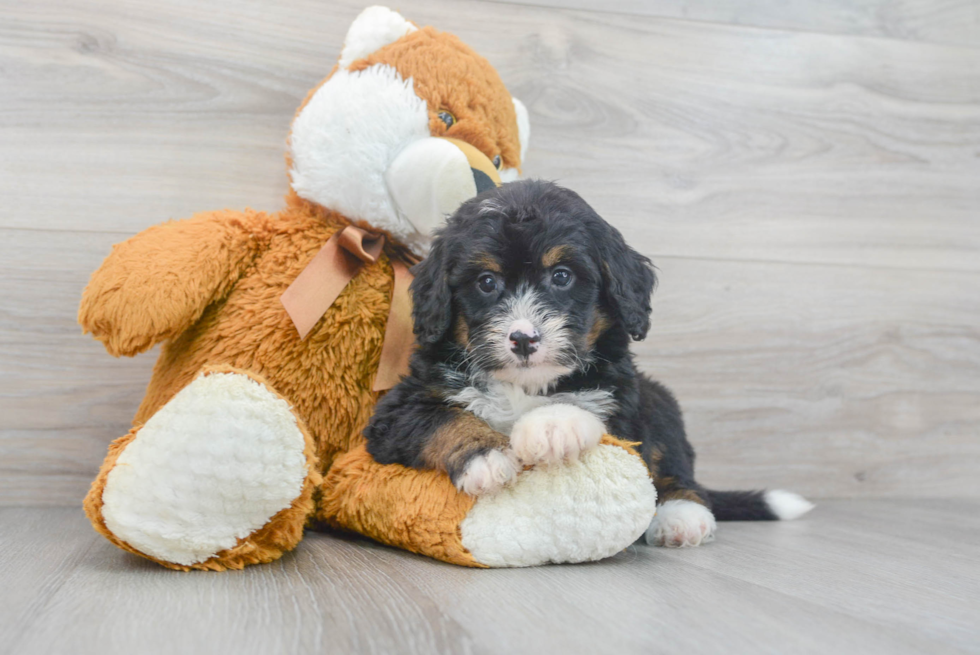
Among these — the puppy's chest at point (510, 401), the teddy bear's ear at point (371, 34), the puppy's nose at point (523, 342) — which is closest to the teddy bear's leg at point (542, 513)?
the puppy's chest at point (510, 401)

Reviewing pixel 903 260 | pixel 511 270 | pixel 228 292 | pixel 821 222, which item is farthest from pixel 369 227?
pixel 903 260

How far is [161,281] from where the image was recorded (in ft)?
5.65

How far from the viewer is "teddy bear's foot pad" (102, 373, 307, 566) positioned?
138cm

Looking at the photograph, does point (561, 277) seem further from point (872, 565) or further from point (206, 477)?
point (872, 565)

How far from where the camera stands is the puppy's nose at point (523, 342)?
144 centimetres

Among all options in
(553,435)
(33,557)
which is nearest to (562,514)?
(553,435)

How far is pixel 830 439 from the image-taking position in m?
2.76

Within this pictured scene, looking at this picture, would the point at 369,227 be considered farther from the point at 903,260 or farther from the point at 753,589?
the point at 903,260

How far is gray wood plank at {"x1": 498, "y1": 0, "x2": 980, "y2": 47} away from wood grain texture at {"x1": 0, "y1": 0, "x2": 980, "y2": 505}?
2 centimetres

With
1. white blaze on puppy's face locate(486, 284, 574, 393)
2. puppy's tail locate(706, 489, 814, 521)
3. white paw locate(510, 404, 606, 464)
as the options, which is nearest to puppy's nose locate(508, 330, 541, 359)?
white blaze on puppy's face locate(486, 284, 574, 393)

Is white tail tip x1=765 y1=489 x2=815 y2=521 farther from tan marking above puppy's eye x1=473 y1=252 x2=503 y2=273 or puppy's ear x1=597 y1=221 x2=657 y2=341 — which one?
tan marking above puppy's eye x1=473 y1=252 x2=503 y2=273

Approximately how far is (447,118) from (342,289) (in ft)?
1.64

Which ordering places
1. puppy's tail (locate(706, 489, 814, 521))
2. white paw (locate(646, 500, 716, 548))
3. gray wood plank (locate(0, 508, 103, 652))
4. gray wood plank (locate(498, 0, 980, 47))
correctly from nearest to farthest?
1. gray wood plank (locate(0, 508, 103, 652))
2. white paw (locate(646, 500, 716, 548))
3. puppy's tail (locate(706, 489, 814, 521))
4. gray wood plank (locate(498, 0, 980, 47))

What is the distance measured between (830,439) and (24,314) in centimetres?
269
